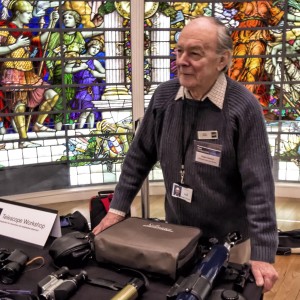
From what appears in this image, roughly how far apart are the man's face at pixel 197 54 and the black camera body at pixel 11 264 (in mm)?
712

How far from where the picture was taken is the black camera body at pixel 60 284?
0.98 m

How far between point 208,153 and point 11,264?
66 cm

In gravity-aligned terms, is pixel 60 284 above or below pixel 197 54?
below

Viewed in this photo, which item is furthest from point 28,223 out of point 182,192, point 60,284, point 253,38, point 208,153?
point 253,38

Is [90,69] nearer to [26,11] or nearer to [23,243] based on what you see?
[26,11]

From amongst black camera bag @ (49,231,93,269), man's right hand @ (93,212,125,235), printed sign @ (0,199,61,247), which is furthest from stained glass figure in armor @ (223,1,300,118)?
black camera bag @ (49,231,93,269)

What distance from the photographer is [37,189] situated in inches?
161

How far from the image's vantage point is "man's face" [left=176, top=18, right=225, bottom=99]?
1.17 metres

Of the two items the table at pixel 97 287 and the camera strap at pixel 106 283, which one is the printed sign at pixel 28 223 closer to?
the table at pixel 97 287

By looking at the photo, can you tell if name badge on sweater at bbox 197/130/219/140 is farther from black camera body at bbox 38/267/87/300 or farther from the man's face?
black camera body at bbox 38/267/87/300

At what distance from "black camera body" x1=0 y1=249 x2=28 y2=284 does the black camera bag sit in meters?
0.09

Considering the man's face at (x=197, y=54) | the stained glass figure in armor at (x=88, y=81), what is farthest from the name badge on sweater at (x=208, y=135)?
the stained glass figure in armor at (x=88, y=81)

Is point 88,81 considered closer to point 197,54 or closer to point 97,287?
point 197,54

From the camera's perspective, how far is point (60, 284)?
1016 mm
